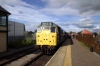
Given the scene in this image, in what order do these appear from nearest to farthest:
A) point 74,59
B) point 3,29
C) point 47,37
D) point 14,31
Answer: point 74,59 → point 47,37 → point 3,29 → point 14,31

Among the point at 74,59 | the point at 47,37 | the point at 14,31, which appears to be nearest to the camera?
the point at 74,59

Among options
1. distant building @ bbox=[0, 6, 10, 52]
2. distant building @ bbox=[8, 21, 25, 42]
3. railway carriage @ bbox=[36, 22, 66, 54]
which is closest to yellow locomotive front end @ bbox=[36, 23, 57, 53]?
railway carriage @ bbox=[36, 22, 66, 54]

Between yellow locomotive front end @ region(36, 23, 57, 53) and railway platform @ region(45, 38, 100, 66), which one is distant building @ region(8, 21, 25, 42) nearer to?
yellow locomotive front end @ region(36, 23, 57, 53)

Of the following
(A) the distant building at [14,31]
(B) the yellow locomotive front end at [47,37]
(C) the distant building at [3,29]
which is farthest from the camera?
(A) the distant building at [14,31]

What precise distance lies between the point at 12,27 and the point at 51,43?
15400 mm

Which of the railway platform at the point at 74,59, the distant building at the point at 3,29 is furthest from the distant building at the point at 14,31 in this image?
the railway platform at the point at 74,59

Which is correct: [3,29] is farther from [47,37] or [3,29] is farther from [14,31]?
[14,31]

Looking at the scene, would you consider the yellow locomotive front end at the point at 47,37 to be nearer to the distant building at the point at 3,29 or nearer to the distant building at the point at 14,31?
the distant building at the point at 3,29

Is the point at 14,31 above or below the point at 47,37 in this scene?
above

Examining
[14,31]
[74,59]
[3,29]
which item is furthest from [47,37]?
[14,31]

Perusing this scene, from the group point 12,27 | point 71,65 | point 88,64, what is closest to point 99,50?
point 88,64

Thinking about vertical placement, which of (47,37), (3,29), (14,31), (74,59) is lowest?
(74,59)

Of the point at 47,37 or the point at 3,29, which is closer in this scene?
the point at 47,37

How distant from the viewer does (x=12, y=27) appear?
3027 centimetres
